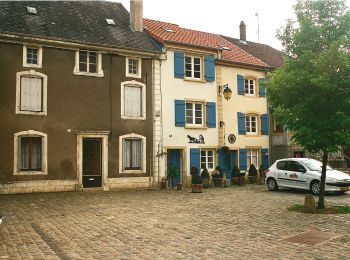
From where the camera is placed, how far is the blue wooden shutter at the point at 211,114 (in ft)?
78.9

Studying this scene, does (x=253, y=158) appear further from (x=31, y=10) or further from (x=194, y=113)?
(x=31, y=10)

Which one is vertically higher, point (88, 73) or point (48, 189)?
point (88, 73)

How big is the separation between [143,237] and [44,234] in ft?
7.69

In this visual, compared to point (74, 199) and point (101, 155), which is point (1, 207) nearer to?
point (74, 199)

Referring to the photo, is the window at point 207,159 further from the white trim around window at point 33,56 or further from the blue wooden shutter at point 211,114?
the white trim around window at point 33,56

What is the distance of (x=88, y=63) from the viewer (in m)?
20.4

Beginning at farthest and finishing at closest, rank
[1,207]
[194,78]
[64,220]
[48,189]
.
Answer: [194,78] → [48,189] → [1,207] → [64,220]

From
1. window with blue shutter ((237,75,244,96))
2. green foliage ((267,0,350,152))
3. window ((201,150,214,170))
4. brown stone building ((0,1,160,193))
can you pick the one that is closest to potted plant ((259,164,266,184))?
window ((201,150,214,170))

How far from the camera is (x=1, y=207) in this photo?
13.6m

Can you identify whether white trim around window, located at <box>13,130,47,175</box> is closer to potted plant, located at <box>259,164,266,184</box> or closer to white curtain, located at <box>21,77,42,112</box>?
white curtain, located at <box>21,77,42,112</box>

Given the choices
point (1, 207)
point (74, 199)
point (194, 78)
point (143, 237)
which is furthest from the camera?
point (194, 78)

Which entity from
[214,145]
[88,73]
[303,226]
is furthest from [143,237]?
[214,145]

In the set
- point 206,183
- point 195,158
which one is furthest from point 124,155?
point 206,183

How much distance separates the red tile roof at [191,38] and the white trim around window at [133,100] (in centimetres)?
316
